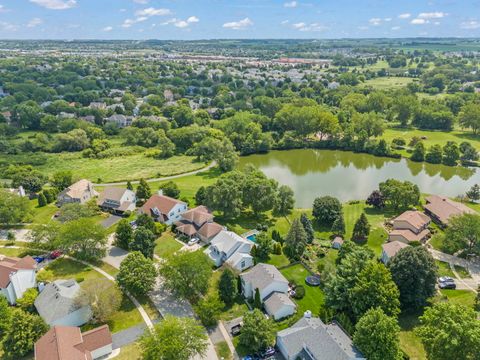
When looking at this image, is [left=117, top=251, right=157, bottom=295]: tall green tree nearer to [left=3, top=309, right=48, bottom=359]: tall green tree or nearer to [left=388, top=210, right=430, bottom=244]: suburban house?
[left=3, top=309, right=48, bottom=359]: tall green tree

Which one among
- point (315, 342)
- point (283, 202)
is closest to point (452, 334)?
point (315, 342)

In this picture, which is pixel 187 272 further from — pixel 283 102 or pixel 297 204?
pixel 283 102

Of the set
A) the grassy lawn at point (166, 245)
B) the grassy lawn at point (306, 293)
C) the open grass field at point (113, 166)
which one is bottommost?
the open grass field at point (113, 166)

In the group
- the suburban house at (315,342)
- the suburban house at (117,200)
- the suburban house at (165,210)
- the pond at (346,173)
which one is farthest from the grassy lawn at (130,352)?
the pond at (346,173)

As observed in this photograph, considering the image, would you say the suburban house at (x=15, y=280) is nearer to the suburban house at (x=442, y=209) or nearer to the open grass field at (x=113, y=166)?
the open grass field at (x=113, y=166)

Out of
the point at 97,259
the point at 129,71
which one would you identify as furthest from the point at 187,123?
the point at 129,71

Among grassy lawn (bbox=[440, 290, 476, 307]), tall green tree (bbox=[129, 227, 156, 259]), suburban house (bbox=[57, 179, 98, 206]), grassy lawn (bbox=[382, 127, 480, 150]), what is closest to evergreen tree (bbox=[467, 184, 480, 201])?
grassy lawn (bbox=[440, 290, 476, 307])
